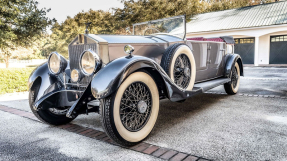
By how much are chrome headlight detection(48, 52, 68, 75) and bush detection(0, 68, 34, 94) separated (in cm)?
460

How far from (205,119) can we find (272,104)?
176cm

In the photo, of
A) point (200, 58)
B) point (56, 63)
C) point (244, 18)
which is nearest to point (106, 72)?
point (56, 63)

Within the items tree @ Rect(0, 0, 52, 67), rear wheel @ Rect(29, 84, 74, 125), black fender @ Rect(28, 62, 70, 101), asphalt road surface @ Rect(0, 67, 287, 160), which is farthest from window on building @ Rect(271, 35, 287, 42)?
rear wheel @ Rect(29, 84, 74, 125)

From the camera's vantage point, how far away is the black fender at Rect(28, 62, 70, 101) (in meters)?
2.99

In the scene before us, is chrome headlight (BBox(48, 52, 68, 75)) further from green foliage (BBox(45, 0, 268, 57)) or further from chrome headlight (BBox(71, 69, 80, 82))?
green foliage (BBox(45, 0, 268, 57))

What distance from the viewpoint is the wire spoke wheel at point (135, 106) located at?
2.41 m

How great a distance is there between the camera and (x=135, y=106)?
97.1 inches

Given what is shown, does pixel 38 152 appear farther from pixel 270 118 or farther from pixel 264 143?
pixel 270 118

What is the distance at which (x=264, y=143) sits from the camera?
7.85 ft

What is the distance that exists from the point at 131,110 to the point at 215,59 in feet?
9.54

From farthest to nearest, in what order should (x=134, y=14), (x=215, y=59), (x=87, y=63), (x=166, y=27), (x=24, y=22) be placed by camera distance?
1. (x=134, y=14)
2. (x=24, y=22)
3. (x=215, y=59)
4. (x=166, y=27)
5. (x=87, y=63)

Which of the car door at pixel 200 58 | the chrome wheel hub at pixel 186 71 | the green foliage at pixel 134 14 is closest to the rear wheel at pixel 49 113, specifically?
the chrome wheel hub at pixel 186 71

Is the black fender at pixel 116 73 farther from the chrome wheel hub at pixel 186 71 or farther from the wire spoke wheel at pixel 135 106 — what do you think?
the chrome wheel hub at pixel 186 71

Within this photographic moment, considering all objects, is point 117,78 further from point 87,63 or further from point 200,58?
point 200,58
